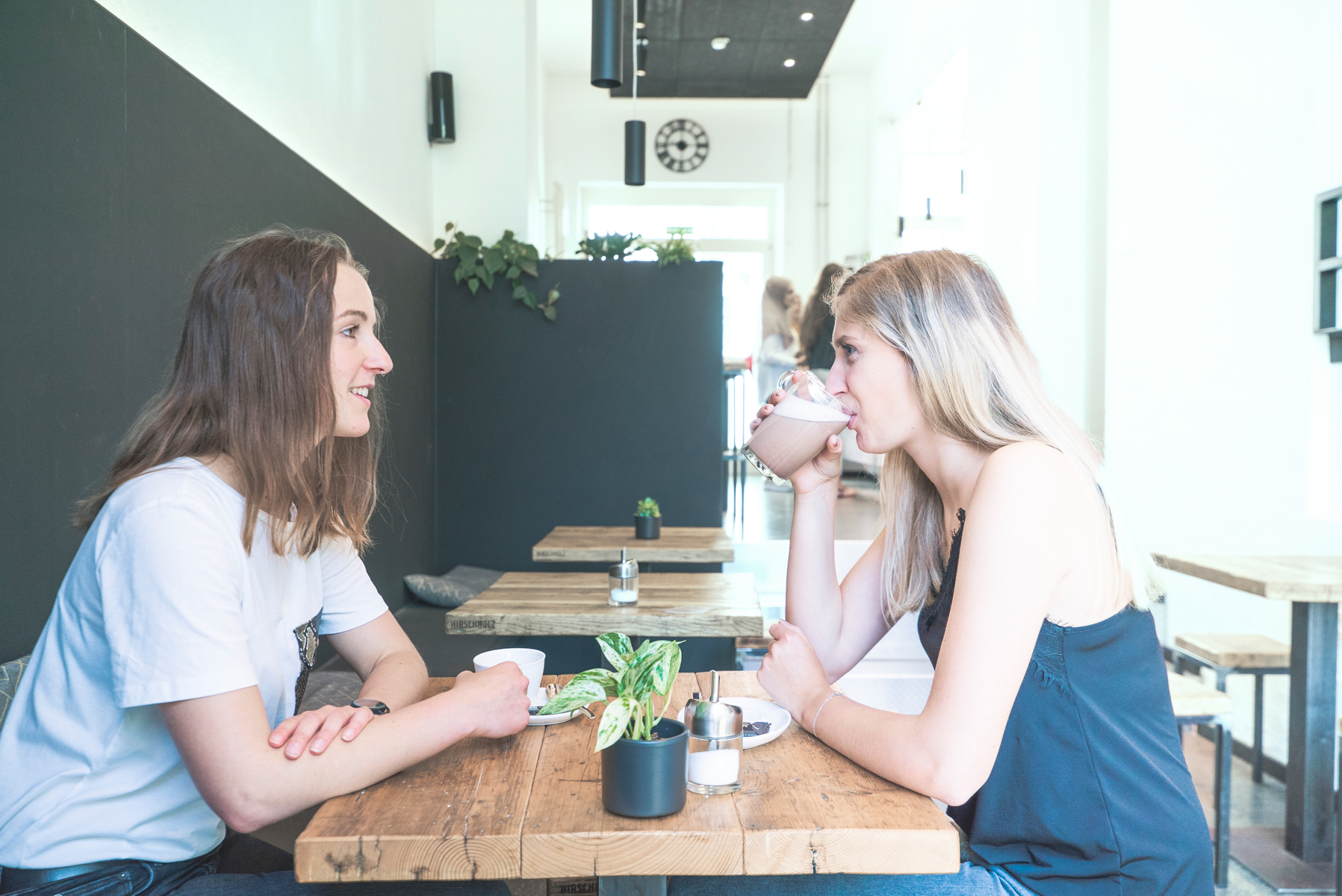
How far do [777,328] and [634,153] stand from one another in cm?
171

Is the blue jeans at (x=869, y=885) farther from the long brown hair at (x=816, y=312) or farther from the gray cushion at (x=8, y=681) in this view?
the long brown hair at (x=816, y=312)

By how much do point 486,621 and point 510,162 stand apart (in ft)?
10.8

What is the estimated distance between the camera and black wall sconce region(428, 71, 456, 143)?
4441 mm

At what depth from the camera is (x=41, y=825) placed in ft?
2.98

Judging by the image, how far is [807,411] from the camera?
4.46ft

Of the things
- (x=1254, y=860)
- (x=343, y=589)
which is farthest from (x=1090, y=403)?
(x=343, y=589)

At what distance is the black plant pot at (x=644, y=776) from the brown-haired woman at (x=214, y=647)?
0.24 m

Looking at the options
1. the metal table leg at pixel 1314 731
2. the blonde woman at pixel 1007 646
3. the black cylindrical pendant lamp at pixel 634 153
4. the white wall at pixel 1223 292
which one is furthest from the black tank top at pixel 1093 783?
the black cylindrical pendant lamp at pixel 634 153

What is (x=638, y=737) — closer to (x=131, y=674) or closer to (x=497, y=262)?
(x=131, y=674)

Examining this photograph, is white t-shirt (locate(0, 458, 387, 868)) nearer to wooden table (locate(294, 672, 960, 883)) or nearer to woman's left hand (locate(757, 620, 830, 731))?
wooden table (locate(294, 672, 960, 883))

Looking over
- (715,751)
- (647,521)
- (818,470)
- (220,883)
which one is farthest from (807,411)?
(647,521)

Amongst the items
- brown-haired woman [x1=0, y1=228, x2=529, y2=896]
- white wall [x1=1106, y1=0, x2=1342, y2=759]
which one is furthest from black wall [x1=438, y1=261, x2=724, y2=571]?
brown-haired woman [x1=0, y1=228, x2=529, y2=896]

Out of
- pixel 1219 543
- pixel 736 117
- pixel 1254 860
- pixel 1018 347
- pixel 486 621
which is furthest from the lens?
pixel 736 117

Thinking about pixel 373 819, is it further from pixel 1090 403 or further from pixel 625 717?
pixel 1090 403
